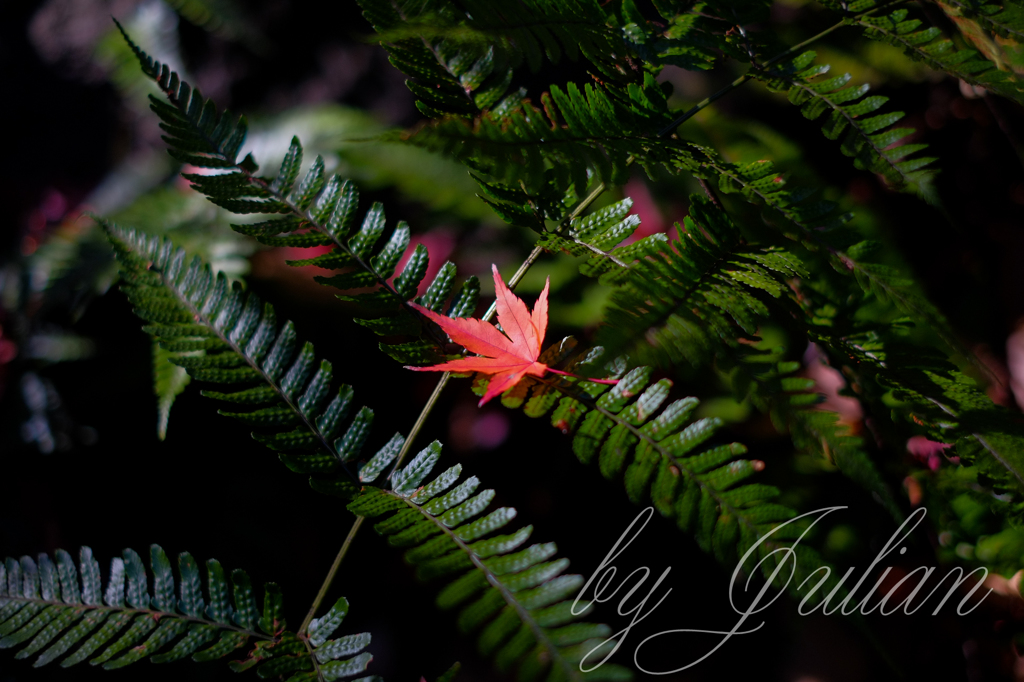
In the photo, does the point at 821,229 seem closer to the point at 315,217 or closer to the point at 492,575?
the point at 492,575

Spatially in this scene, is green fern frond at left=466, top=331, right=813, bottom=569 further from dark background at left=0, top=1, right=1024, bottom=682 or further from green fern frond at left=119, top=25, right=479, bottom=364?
dark background at left=0, top=1, right=1024, bottom=682

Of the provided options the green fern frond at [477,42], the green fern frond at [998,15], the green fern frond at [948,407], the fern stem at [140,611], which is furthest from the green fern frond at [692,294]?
the fern stem at [140,611]

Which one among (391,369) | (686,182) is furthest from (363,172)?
(686,182)

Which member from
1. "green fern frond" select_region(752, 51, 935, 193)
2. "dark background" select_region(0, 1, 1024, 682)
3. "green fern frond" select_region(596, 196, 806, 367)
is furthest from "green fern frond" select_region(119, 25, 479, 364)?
"dark background" select_region(0, 1, 1024, 682)

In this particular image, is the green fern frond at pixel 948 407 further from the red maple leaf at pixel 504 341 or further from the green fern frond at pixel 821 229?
the red maple leaf at pixel 504 341

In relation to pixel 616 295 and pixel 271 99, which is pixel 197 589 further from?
pixel 271 99

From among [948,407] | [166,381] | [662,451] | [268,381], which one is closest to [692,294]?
[662,451]

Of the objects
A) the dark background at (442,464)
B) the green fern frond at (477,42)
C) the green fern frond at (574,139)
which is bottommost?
the dark background at (442,464)

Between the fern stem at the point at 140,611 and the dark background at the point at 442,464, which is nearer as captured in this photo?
the fern stem at the point at 140,611
